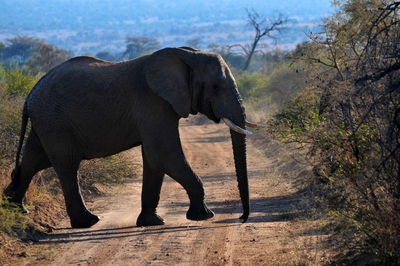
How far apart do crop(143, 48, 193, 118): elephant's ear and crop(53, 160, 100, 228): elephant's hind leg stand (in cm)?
168

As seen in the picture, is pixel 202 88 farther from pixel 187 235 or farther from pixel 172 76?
pixel 187 235

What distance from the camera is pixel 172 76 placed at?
277 inches

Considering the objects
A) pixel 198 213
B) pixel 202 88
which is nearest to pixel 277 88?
pixel 202 88

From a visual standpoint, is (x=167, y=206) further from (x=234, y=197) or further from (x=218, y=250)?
(x=218, y=250)

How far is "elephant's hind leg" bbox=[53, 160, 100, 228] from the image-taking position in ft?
23.2

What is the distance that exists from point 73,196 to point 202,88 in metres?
2.45

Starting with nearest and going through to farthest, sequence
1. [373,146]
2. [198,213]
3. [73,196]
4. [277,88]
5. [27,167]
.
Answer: [373,146] → [198,213] → [73,196] → [27,167] → [277,88]

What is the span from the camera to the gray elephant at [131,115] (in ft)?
22.7

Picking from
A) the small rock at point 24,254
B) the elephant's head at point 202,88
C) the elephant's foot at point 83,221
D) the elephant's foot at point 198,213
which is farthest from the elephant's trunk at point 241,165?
the small rock at point 24,254

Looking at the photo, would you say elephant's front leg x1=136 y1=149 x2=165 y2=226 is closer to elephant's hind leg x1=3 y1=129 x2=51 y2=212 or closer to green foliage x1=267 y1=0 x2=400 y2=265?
elephant's hind leg x1=3 y1=129 x2=51 y2=212

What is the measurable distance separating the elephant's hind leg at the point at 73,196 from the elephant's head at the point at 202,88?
174 cm

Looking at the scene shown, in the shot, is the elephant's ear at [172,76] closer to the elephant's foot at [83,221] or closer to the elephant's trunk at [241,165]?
the elephant's trunk at [241,165]

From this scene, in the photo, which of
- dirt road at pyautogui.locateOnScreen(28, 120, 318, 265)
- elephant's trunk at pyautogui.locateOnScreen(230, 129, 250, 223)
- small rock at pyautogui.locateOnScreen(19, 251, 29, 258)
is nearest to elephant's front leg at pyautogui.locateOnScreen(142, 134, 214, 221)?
dirt road at pyautogui.locateOnScreen(28, 120, 318, 265)

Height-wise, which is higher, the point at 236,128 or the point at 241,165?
the point at 236,128
